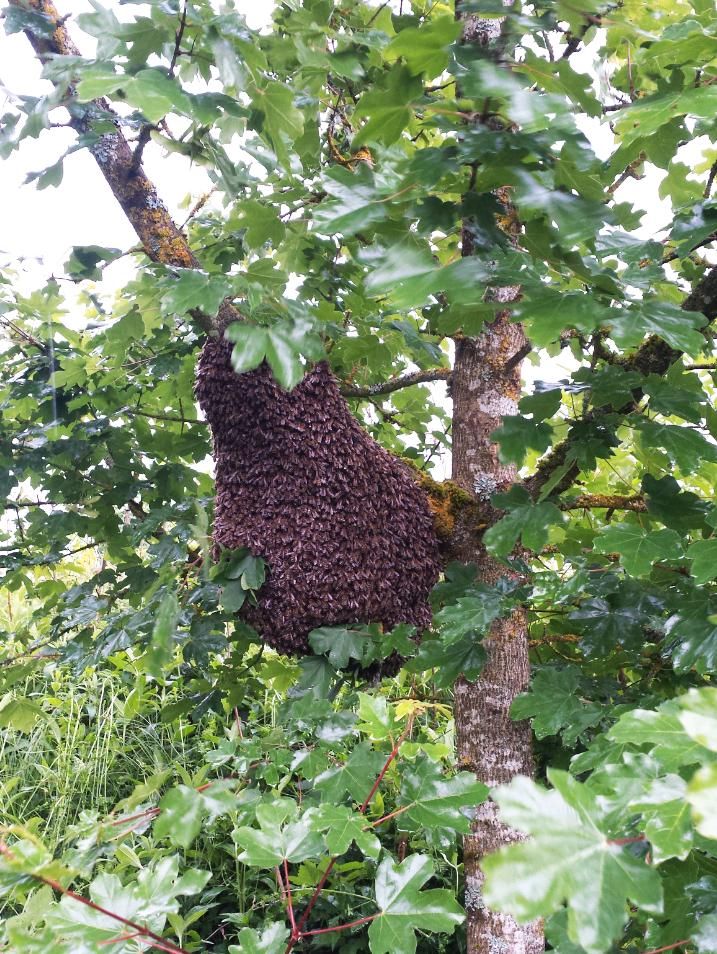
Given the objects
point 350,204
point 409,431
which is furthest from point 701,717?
point 409,431

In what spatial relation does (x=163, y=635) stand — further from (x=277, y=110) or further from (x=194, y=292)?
(x=277, y=110)

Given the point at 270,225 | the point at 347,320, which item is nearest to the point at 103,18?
the point at 270,225

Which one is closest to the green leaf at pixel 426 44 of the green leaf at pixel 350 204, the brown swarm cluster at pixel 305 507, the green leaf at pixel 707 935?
the green leaf at pixel 350 204

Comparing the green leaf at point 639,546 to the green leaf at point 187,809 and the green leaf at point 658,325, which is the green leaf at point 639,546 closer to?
the green leaf at point 658,325

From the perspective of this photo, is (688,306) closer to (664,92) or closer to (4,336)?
(664,92)

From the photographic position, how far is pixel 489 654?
3.96ft

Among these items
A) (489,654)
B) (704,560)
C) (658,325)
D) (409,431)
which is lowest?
(489,654)

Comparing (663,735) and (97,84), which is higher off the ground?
(97,84)

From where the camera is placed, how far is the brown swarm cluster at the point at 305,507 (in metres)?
1.11

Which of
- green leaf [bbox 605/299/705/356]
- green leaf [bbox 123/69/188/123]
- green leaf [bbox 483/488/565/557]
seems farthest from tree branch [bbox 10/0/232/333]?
green leaf [bbox 605/299/705/356]

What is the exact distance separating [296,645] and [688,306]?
0.78m

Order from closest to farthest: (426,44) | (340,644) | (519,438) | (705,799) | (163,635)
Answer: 1. (705,799)
2. (426,44)
3. (163,635)
4. (519,438)
5. (340,644)

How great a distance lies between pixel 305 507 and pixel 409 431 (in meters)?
0.75

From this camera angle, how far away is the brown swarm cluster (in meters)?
1.11
